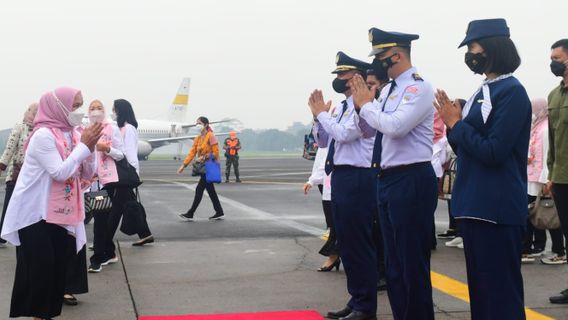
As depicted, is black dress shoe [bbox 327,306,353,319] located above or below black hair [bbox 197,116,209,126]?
below

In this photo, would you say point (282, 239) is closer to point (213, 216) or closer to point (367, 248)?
point (213, 216)

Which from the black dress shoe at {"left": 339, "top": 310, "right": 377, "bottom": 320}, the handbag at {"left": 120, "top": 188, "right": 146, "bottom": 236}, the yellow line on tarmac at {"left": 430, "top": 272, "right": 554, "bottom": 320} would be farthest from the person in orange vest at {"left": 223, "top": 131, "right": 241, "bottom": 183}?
the black dress shoe at {"left": 339, "top": 310, "right": 377, "bottom": 320}

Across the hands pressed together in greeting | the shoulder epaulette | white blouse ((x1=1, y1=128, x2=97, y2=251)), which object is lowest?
white blouse ((x1=1, y1=128, x2=97, y2=251))

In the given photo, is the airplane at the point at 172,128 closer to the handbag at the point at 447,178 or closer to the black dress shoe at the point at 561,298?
the handbag at the point at 447,178

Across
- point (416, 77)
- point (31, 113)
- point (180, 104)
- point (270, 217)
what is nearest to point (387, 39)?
point (416, 77)

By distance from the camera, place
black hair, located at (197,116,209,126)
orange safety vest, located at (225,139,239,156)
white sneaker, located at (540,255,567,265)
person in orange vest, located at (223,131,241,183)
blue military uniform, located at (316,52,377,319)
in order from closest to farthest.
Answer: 1. blue military uniform, located at (316,52,377,319)
2. white sneaker, located at (540,255,567,265)
3. black hair, located at (197,116,209,126)
4. person in orange vest, located at (223,131,241,183)
5. orange safety vest, located at (225,139,239,156)

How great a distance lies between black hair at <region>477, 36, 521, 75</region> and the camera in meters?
4.01

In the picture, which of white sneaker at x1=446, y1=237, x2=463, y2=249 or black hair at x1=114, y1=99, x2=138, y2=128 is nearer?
black hair at x1=114, y1=99, x2=138, y2=128

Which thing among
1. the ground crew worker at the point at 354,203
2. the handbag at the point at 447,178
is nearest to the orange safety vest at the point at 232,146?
the handbag at the point at 447,178

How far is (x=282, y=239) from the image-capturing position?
10.1 meters

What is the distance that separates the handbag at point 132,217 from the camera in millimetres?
8820

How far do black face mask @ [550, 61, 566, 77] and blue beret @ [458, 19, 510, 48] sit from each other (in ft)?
7.62

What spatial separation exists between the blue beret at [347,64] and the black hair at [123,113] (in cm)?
322

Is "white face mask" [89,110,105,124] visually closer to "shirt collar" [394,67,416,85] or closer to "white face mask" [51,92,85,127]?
"white face mask" [51,92,85,127]
